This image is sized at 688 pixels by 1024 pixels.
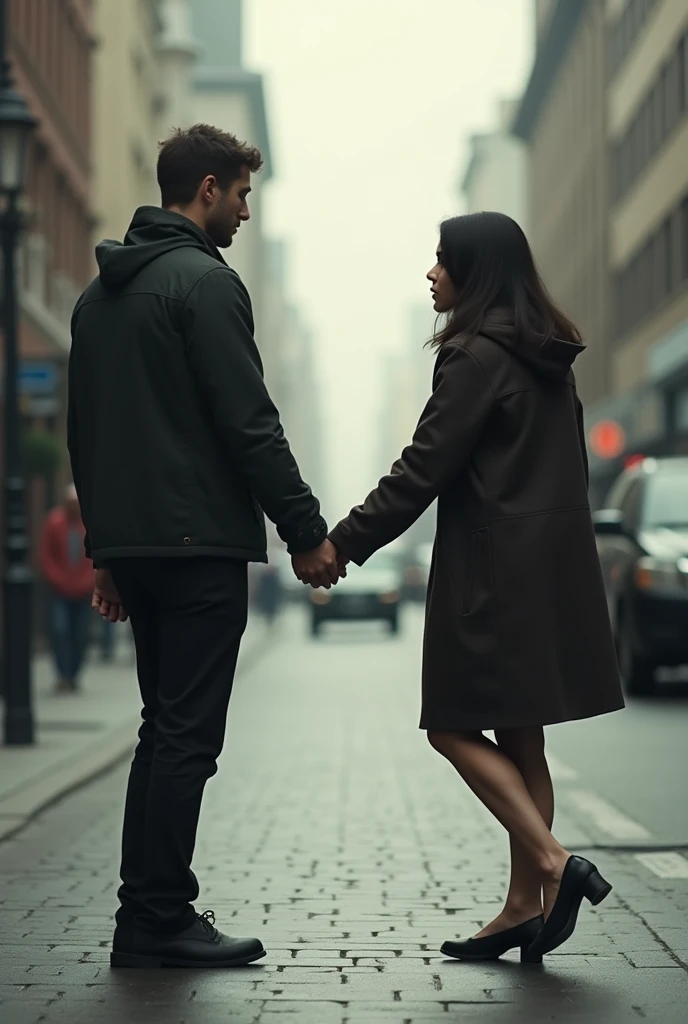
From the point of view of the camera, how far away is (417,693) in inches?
784

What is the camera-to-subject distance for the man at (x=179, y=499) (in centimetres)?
518

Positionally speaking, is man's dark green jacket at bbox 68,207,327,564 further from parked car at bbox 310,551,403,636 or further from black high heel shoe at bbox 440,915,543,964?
parked car at bbox 310,551,403,636

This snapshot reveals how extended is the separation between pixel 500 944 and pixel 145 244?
6.57ft

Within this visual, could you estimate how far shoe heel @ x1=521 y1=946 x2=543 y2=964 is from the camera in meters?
5.29

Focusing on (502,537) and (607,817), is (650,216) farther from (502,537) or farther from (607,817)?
(502,537)

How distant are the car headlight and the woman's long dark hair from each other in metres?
10.8

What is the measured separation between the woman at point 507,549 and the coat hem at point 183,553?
24 centimetres

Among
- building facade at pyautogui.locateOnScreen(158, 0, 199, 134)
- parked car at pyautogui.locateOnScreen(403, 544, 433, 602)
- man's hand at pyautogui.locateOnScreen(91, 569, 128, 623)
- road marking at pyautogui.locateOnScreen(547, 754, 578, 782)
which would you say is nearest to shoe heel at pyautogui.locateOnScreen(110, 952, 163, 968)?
man's hand at pyautogui.locateOnScreen(91, 569, 128, 623)

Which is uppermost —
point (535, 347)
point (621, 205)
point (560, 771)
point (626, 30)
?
point (626, 30)

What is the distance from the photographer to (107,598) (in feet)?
18.4

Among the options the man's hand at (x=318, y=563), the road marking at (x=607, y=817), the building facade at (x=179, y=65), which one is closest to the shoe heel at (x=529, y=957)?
the man's hand at (x=318, y=563)

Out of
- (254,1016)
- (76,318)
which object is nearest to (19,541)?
(76,318)

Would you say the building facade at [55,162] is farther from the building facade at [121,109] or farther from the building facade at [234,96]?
the building facade at [234,96]

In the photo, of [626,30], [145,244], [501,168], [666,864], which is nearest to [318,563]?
[145,244]
